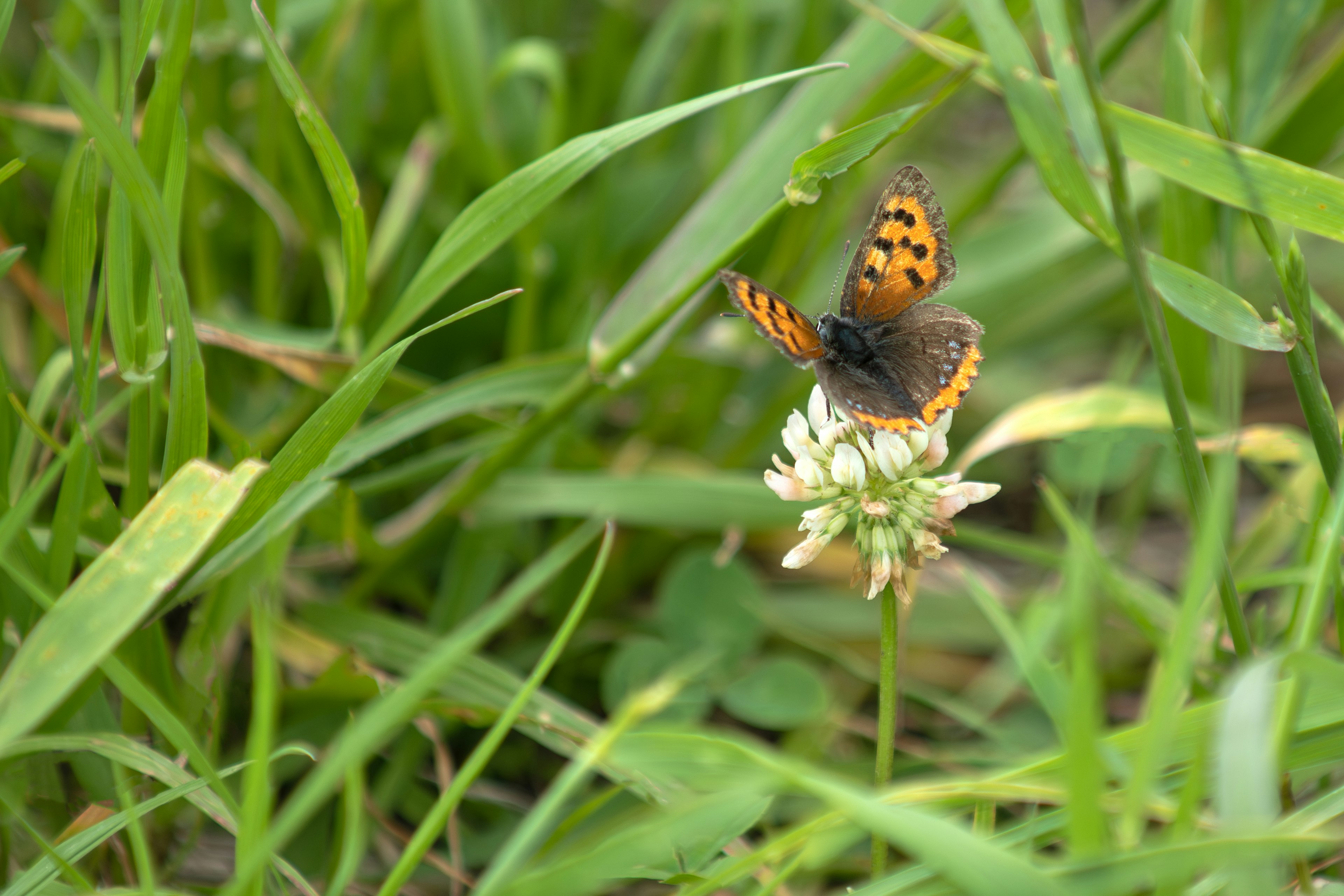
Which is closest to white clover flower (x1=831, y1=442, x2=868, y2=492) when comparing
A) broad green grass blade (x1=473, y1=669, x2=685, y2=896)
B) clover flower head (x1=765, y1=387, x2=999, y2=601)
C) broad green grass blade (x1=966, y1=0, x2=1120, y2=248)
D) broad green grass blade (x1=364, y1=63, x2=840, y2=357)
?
clover flower head (x1=765, y1=387, x2=999, y2=601)

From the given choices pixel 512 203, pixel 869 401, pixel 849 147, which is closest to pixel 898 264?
pixel 849 147

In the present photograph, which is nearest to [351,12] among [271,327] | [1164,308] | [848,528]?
[271,327]

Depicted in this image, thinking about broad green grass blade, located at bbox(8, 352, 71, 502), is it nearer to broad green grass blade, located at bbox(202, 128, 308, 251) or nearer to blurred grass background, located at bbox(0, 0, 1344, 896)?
blurred grass background, located at bbox(0, 0, 1344, 896)

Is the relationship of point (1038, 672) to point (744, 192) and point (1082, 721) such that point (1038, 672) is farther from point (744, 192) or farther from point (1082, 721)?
point (744, 192)

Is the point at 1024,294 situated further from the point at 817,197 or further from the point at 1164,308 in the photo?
A: the point at 817,197

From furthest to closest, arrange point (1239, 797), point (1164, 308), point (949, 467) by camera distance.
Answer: point (949, 467)
point (1164, 308)
point (1239, 797)

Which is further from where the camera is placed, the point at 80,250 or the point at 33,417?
the point at 33,417
